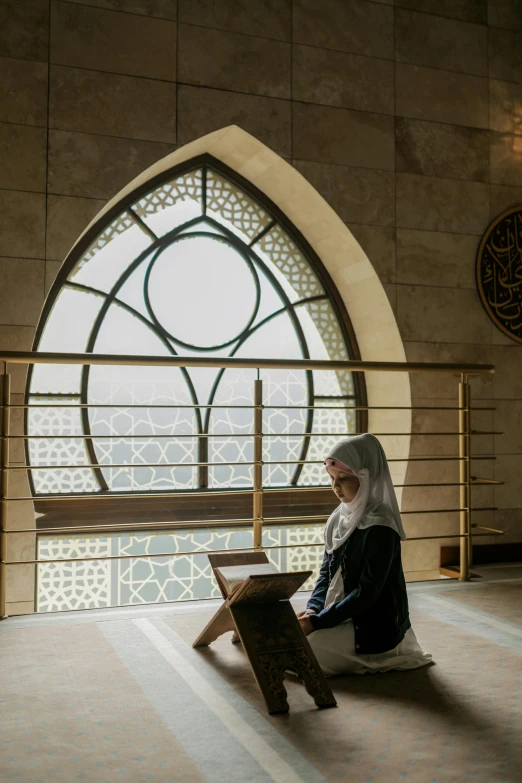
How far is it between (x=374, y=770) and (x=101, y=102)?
4.04m

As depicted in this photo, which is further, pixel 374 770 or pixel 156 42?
pixel 156 42

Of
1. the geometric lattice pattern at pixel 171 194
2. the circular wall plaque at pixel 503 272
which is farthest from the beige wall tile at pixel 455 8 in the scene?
the geometric lattice pattern at pixel 171 194

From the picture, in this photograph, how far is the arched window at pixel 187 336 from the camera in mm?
5277

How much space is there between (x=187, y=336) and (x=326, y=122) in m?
1.69

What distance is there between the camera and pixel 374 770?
2148 mm

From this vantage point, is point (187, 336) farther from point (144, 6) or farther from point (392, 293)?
point (144, 6)

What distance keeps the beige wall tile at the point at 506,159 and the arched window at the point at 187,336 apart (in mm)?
1432

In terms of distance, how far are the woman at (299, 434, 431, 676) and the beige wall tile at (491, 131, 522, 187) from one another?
11.5 ft

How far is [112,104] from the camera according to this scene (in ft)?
16.0

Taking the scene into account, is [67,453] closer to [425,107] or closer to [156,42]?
[156,42]

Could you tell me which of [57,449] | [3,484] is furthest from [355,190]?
[3,484]

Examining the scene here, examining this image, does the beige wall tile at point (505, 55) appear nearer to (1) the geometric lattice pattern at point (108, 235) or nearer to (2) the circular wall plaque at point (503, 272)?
(2) the circular wall plaque at point (503, 272)

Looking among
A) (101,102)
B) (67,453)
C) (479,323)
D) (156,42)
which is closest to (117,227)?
(101,102)

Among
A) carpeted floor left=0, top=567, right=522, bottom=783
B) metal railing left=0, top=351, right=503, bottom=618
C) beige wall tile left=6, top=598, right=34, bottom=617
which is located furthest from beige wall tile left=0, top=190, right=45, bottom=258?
carpeted floor left=0, top=567, right=522, bottom=783
